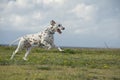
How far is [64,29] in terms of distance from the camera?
69.1ft

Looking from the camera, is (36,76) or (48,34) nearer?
(36,76)

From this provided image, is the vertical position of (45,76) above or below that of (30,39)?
below

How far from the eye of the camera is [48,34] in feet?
70.1

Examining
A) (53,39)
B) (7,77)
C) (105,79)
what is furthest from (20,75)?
(53,39)

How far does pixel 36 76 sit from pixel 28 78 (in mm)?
673

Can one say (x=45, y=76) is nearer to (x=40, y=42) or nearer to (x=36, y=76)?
(x=36, y=76)

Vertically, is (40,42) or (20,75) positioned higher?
(40,42)

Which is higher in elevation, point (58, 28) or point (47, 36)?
point (58, 28)

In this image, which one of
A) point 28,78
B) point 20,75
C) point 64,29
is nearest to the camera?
point 28,78

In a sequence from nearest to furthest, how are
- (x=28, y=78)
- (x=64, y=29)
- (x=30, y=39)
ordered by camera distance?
(x=28, y=78)
(x=64, y=29)
(x=30, y=39)

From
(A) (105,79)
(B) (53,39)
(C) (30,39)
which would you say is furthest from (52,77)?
(C) (30,39)

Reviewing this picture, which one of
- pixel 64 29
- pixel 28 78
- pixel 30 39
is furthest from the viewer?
pixel 30 39

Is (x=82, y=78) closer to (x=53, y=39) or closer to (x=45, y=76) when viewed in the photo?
(x=45, y=76)

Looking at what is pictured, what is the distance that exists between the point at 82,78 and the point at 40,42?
8.91 metres
